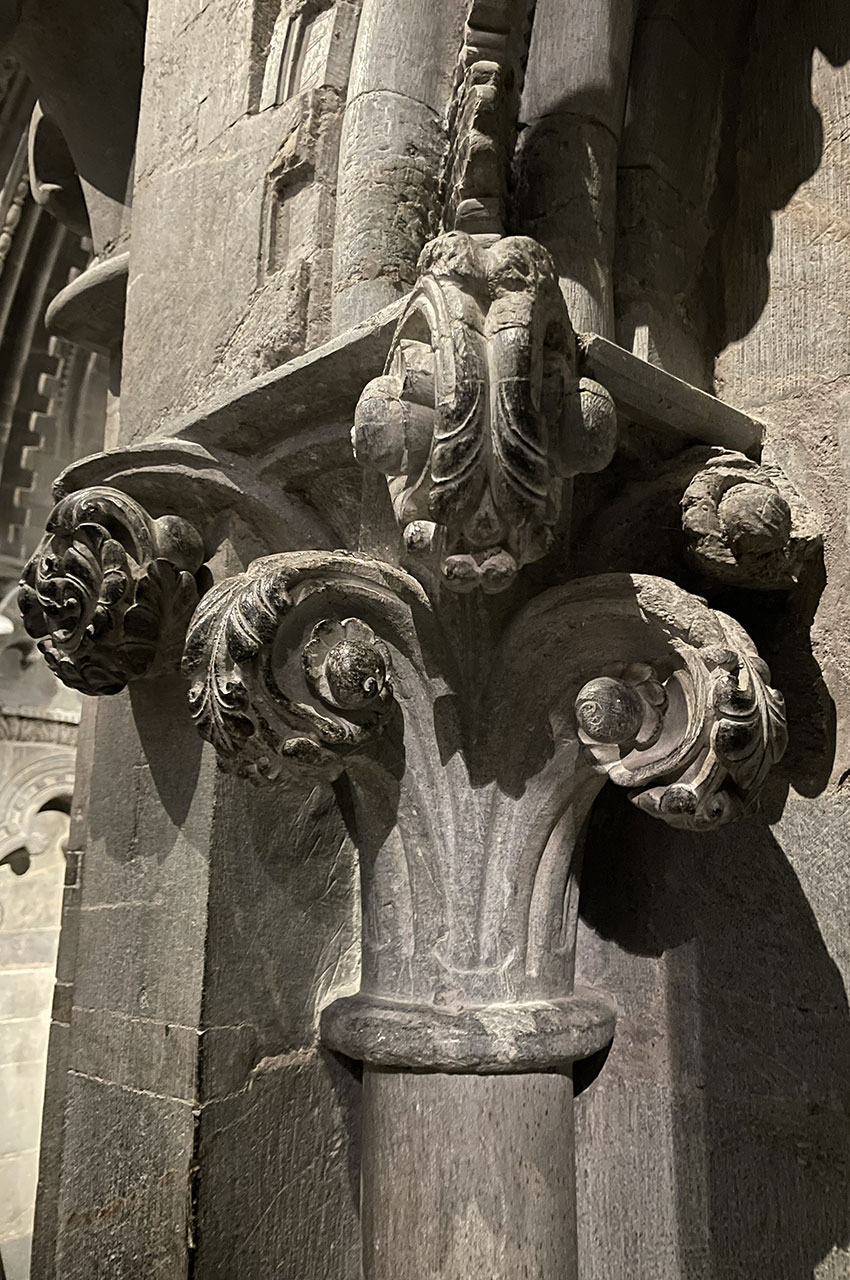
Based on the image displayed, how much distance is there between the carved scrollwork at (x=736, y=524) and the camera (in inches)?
44.3

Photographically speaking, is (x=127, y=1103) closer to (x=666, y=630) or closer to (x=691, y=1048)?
(x=691, y=1048)

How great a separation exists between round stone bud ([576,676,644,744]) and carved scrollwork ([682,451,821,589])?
234 mm

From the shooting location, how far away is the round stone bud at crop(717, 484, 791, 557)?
1122 mm

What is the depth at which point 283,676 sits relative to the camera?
1.04m

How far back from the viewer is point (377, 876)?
3.92 ft

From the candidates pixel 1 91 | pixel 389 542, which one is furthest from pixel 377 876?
pixel 1 91

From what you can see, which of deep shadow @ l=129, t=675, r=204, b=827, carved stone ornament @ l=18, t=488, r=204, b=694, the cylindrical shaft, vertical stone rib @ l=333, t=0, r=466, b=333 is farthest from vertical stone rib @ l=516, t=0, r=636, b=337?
the cylindrical shaft

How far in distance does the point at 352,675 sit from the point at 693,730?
35 cm

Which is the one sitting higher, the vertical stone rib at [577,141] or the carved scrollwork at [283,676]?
the vertical stone rib at [577,141]

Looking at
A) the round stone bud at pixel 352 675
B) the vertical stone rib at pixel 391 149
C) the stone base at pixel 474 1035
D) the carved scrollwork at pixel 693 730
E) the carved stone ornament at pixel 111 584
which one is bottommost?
the stone base at pixel 474 1035

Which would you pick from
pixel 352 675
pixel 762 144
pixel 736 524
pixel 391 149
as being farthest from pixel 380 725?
pixel 762 144

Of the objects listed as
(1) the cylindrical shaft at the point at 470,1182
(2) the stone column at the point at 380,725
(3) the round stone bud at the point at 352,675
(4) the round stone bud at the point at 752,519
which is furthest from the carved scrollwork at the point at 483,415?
(1) the cylindrical shaft at the point at 470,1182

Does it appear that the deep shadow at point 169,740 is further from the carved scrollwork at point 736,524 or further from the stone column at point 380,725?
the carved scrollwork at point 736,524

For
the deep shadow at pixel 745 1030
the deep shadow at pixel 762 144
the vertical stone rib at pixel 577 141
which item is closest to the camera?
the deep shadow at pixel 745 1030
